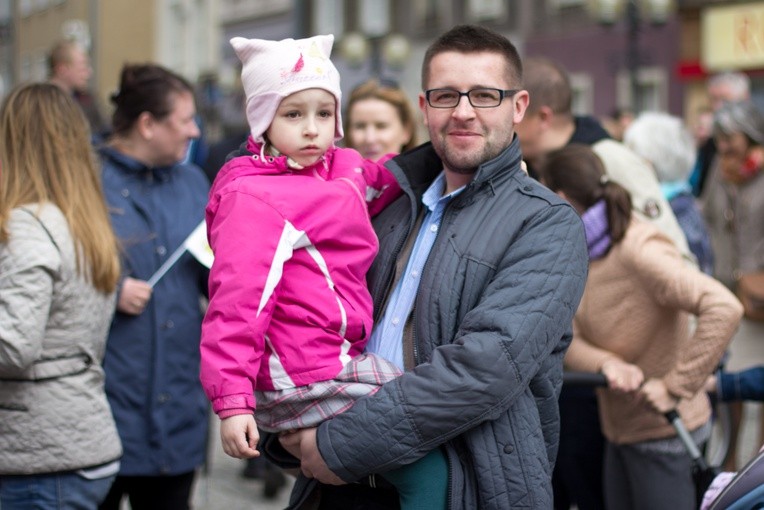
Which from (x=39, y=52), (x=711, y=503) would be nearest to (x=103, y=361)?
(x=711, y=503)

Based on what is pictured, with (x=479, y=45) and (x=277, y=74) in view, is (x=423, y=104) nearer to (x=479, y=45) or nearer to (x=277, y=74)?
(x=479, y=45)

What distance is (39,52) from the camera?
1307cm

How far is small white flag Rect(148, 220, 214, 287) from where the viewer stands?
4410 millimetres

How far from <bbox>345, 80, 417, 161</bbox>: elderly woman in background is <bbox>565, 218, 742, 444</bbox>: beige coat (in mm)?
1351

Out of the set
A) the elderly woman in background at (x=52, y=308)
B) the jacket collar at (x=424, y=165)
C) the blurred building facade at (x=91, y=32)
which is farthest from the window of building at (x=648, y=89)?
the jacket collar at (x=424, y=165)

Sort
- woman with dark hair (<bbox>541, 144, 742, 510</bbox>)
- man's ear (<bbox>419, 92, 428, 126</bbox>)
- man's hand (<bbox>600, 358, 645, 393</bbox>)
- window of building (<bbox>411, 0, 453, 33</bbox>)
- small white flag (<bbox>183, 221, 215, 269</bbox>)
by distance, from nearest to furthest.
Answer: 1. man's ear (<bbox>419, 92, 428, 126</bbox>)
2. man's hand (<bbox>600, 358, 645, 393</bbox>)
3. woman with dark hair (<bbox>541, 144, 742, 510</bbox>)
4. small white flag (<bbox>183, 221, 215, 269</bbox>)
5. window of building (<bbox>411, 0, 453, 33</bbox>)

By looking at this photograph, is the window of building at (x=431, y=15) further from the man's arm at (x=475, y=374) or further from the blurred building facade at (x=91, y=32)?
→ the man's arm at (x=475, y=374)

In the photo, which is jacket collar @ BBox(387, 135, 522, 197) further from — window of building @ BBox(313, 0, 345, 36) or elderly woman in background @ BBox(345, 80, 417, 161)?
window of building @ BBox(313, 0, 345, 36)

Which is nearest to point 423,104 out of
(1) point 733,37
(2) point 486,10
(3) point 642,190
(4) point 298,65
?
(4) point 298,65

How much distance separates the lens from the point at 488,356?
104 inches

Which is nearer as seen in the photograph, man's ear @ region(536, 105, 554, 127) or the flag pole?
the flag pole

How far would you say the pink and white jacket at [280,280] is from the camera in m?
2.70

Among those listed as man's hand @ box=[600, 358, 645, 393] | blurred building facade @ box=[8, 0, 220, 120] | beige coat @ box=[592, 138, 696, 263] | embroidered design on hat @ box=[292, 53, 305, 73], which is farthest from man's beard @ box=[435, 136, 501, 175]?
blurred building facade @ box=[8, 0, 220, 120]

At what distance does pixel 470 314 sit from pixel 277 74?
29.9 inches
